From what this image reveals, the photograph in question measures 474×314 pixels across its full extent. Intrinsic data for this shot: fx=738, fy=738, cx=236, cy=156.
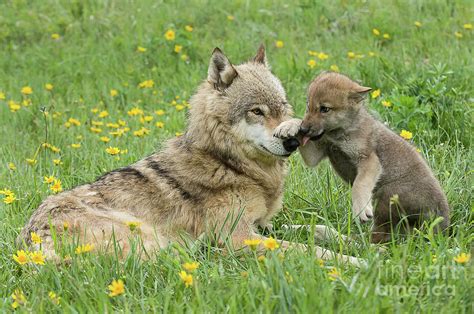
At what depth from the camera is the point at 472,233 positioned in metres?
4.65

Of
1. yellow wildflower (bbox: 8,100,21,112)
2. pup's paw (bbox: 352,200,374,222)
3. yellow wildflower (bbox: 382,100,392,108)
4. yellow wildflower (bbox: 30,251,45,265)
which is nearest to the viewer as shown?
yellow wildflower (bbox: 30,251,45,265)


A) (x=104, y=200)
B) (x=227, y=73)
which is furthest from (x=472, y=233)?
(x=104, y=200)

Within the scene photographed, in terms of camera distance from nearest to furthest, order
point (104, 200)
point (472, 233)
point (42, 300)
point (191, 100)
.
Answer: point (42, 300)
point (472, 233)
point (104, 200)
point (191, 100)

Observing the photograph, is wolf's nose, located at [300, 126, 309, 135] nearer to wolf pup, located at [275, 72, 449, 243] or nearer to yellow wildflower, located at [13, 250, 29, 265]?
wolf pup, located at [275, 72, 449, 243]

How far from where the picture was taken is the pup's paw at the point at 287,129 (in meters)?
4.76

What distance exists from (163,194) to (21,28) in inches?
256

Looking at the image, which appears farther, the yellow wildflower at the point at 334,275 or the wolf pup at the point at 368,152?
the wolf pup at the point at 368,152

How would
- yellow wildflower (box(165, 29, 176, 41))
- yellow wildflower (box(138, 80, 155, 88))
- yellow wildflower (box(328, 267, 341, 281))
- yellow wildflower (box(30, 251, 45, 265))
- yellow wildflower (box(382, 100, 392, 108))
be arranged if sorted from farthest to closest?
1. yellow wildflower (box(165, 29, 176, 41))
2. yellow wildflower (box(138, 80, 155, 88))
3. yellow wildflower (box(382, 100, 392, 108))
4. yellow wildflower (box(30, 251, 45, 265))
5. yellow wildflower (box(328, 267, 341, 281))

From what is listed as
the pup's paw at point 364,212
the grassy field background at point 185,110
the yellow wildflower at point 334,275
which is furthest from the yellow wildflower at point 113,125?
the yellow wildflower at point 334,275

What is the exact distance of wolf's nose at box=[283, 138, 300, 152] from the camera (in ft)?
15.7

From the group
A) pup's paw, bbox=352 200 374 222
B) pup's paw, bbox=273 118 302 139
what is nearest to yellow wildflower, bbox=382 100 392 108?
pup's paw, bbox=273 118 302 139

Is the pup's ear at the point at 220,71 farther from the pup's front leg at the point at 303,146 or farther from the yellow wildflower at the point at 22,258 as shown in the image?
the yellow wildflower at the point at 22,258

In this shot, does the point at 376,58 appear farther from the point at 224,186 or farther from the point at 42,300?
the point at 42,300

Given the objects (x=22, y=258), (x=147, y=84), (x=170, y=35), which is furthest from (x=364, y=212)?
(x=170, y=35)
